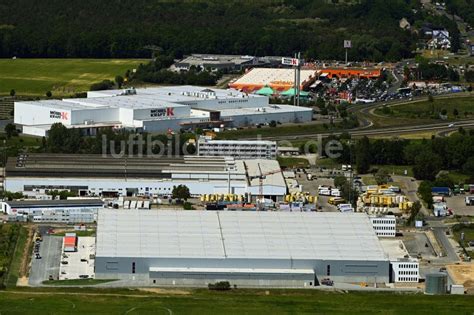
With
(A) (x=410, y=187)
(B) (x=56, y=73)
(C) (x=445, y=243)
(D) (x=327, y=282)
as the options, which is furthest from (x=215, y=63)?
(D) (x=327, y=282)

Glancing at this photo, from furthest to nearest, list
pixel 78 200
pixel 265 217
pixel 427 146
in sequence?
pixel 427 146 → pixel 78 200 → pixel 265 217

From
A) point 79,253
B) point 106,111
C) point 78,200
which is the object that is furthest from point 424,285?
point 106,111

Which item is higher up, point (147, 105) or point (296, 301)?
point (147, 105)

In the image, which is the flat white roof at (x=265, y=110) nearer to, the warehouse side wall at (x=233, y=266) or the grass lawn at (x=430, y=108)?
the grass lawn at (x=430, y=108)

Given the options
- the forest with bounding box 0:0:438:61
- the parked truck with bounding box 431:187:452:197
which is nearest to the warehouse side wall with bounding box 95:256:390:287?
the parked truck with bounding box 431:187:452:197

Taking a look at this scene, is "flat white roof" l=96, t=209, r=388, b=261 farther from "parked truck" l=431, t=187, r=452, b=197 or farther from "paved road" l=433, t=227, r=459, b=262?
"parked truck" l=431, t=187, r=452, b=197

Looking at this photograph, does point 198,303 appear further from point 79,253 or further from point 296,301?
point 79,253
